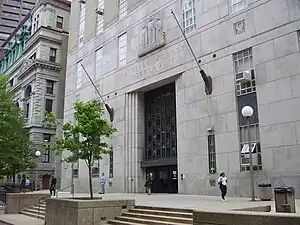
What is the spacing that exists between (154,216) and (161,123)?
1544 centimetres

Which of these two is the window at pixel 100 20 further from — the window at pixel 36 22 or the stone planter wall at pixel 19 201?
the stone planter wall at pixel 19 201

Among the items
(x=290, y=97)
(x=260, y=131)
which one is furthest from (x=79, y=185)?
(x=290, y=97)

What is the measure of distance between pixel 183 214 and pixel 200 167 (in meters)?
10.4

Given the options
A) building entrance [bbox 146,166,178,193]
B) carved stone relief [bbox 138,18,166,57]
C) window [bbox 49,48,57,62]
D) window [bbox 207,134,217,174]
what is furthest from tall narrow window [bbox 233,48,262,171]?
window [bbox 49,48,57,62]

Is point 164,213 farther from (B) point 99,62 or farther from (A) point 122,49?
(B) point 99,62

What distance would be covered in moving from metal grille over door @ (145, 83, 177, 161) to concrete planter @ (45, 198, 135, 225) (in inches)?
485

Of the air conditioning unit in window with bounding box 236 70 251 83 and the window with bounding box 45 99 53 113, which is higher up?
the window with bounding box 45 99 53 113

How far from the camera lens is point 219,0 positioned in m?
23.1

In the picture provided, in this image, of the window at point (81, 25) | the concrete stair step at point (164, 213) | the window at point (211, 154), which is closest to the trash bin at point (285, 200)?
the concrete stair step at point (164, 213)

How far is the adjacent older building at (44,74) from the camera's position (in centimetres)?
4709

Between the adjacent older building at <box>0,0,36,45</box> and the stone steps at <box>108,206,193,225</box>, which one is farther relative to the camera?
the adjacent older building at <box>0,0,36,45</box>

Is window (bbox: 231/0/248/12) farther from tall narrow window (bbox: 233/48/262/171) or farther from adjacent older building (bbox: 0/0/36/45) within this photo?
adjacent older building (bbox: 0/0/36/45)

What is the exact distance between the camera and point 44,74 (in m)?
48.7

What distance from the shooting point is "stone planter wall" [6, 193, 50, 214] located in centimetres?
2209
